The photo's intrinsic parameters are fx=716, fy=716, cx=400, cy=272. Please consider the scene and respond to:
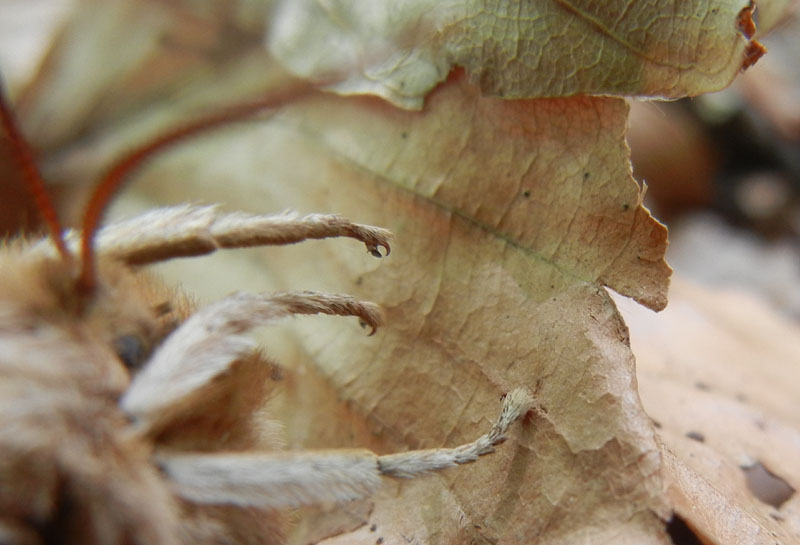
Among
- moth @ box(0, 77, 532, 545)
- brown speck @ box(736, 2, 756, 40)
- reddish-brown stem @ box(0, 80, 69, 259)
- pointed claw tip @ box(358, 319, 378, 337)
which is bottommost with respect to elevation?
pointed claw tip @ box(358, 319, 378, 337)

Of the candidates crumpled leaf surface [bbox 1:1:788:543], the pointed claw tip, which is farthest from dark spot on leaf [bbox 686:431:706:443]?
the pointed claw tip

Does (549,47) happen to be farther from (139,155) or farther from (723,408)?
(723,408)

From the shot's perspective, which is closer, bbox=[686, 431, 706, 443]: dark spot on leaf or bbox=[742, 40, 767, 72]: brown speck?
bbox=[742, 40, 767, 72]: brown speck

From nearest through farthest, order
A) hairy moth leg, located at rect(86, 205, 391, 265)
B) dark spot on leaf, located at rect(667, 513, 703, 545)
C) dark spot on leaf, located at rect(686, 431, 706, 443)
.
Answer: dark spot on leaf, located at rect(667, 513, 703, 545) → hairy moth leg, located at rect(86, 205, 391, 265) → dark spot on leaf, located at rect(686, 431, 706, 443)

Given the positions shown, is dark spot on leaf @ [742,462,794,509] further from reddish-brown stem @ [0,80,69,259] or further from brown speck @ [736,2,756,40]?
reddish-brown stem @ [0,80,69,259]

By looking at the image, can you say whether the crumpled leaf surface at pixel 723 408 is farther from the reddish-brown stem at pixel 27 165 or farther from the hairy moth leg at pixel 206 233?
the reddish-brown stem at pixel 27 165

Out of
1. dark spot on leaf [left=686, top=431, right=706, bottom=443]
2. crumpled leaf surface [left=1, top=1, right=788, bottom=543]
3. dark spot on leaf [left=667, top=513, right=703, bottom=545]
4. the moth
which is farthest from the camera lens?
dark spot on leaf [left=686, top=431, right=706, bottom=443]

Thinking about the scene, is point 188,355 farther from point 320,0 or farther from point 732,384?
point 732,384
